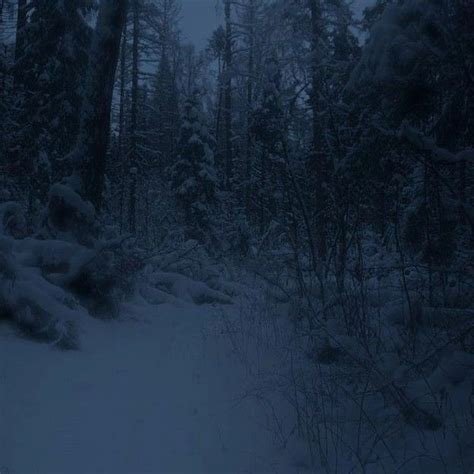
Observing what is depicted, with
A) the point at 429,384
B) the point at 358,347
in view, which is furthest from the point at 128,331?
the point at 429,384

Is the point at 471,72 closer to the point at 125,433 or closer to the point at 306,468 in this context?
the point at 306,468

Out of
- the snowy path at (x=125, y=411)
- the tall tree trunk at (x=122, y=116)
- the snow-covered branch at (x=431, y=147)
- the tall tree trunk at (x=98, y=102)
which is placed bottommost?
the snowy path at (x=125, y=411)

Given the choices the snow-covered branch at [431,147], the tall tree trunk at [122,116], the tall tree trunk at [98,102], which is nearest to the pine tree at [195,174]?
the tall tree trunk at [122,116]

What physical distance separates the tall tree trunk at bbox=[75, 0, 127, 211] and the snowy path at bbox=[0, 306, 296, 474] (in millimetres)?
2171

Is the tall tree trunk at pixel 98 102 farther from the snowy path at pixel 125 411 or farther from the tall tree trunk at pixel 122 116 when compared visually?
the tall tree trunk at pixel 122 116

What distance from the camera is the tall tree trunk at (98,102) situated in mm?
6504

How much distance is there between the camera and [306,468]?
Answer: 292 cm

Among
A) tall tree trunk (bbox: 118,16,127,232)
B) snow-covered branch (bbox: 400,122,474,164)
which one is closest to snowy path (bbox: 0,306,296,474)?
snow-covered branch (bbox: 400,122,474,164)

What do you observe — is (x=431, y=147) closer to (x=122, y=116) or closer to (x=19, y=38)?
(x=19, y=38)

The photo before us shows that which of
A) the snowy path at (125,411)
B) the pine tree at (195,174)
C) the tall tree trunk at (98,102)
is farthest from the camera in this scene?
the pine tree at (195,174)

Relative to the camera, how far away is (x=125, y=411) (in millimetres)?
3502

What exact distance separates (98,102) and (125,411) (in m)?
4.48

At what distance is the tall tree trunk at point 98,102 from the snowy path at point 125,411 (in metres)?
2.17

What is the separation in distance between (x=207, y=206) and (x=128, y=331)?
13.9 metres
